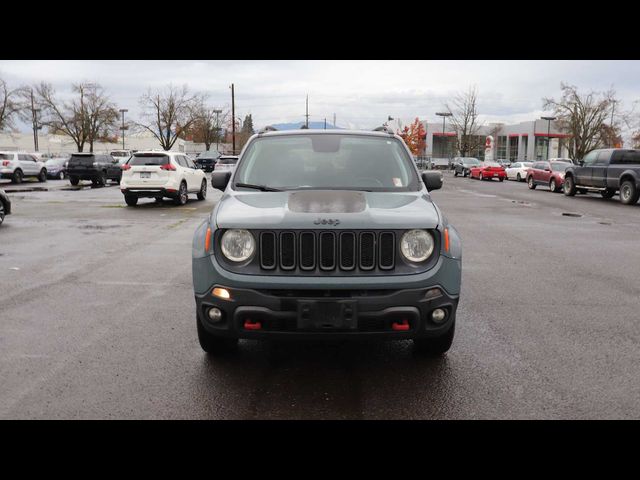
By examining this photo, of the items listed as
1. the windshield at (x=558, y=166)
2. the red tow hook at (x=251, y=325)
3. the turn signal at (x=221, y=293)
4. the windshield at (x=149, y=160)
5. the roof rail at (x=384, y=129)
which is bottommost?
the red tow hook at (x=251, y=325)

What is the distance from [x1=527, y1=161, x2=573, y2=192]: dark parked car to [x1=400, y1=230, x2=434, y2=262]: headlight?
88.3ft

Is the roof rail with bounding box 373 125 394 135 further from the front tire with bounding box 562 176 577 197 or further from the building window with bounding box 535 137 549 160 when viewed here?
the building window with bounding box 535 137 549 160

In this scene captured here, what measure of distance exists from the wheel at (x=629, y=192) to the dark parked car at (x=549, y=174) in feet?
22.8

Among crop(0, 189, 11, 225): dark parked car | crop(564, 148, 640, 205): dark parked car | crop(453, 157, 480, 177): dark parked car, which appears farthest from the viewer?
crop(453, 157, 480, 177): dark parked car

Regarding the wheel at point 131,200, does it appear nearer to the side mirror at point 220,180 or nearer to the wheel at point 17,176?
the side mirror at point 220,180

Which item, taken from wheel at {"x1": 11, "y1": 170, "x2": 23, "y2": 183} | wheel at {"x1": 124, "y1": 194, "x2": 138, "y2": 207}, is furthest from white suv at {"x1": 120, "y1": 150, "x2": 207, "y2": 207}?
wheel at {"x1": 11, "y1": 170, "x2": 23, "y2": 183}

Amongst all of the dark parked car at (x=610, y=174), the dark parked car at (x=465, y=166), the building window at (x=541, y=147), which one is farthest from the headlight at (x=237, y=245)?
the building window at (x=541, y=147)

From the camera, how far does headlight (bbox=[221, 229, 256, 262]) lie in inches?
161

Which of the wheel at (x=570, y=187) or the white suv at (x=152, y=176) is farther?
the wheel at (x=570, y=187)

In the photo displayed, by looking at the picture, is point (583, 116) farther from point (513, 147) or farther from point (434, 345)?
point (434, 345)

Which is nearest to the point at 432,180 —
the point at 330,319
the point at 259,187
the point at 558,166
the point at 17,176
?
the point at 259,187

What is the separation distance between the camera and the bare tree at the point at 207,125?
260 ft
